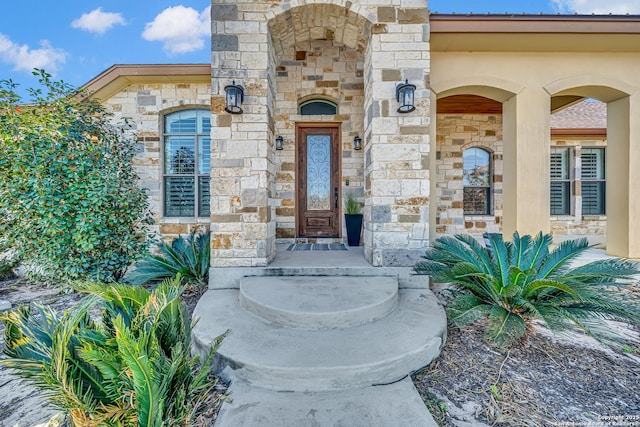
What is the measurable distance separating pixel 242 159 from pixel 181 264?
5.12 ft

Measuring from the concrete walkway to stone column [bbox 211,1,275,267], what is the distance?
0.47m

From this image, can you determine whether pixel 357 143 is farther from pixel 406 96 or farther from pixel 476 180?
pixel 476 180

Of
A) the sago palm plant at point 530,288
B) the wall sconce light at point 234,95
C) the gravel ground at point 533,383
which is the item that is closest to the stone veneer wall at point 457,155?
the sago palm plant at point 530,288

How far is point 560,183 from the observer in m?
7.03

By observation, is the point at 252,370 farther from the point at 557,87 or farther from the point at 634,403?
the point at 557,87

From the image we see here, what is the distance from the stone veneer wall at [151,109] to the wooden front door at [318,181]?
1.90m

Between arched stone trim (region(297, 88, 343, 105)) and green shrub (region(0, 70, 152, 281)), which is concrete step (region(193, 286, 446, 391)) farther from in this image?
arched stone trim (region(297, 88, 343, 105))

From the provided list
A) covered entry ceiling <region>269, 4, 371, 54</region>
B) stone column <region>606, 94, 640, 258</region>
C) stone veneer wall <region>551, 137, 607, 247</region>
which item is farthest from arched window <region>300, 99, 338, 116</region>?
stone veneer wall <region>551, 137, 607, 247</region>

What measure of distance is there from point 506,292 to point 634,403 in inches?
35.2

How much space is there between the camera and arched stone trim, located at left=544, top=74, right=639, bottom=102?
4094 millimetres

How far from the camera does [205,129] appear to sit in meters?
5.33

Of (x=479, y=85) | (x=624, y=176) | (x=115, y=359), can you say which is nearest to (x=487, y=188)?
(x=624, y=176)

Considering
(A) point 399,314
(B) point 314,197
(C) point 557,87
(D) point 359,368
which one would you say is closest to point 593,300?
(A) point 399,314

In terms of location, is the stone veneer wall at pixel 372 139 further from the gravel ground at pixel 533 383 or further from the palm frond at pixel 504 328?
the gravel ground at pixel 533 383
